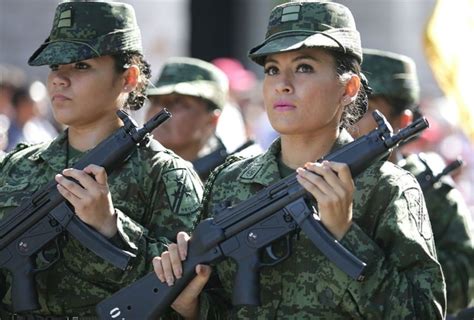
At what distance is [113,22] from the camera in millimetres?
6500

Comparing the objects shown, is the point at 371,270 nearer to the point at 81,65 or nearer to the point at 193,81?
the point at 81,65

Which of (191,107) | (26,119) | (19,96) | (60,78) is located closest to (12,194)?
(60,78)

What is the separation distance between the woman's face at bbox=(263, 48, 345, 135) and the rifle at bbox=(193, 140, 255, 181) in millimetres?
3109

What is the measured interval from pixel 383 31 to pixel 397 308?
23.1m

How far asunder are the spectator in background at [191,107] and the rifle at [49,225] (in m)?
2.70

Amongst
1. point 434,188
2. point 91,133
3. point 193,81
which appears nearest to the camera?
point 91,133

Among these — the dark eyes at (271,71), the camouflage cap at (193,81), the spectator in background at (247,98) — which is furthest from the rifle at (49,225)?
the spectator in background at (247,98)

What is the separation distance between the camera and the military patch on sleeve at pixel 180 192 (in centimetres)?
629

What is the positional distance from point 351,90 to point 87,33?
1.40 meters

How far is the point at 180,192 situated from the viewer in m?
6.31

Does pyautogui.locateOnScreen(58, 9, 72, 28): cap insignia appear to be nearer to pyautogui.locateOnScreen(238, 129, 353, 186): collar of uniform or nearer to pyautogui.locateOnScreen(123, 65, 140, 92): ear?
pyautogui.locateOnScreen(123, 65, 140, 92): ear

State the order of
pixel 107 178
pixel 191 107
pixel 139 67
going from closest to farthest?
1. pixel 107 178
2. pixel 139 67
3. pixel 191 107

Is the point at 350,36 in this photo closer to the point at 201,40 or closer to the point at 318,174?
the point at 318,174

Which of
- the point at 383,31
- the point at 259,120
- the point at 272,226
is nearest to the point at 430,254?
the point at 272,226
